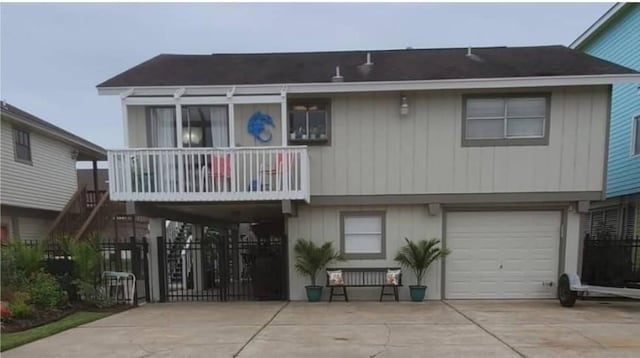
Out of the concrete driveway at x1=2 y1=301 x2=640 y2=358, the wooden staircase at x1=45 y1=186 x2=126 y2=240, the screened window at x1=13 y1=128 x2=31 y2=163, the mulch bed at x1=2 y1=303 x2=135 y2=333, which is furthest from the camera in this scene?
the wooden staircase at x1=45 y1=186 x2=126 y2=240

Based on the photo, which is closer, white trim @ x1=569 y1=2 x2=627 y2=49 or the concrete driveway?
the concrete driveway

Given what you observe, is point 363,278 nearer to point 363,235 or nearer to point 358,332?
point 363,235

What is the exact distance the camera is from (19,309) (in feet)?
22.2

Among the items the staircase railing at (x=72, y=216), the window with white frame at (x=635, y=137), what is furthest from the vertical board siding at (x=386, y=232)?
the staircase railing at (x=72, y=216)

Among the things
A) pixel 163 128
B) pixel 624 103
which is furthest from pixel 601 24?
pixel 163 128

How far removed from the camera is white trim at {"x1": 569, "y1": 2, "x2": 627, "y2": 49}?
11.1 metres

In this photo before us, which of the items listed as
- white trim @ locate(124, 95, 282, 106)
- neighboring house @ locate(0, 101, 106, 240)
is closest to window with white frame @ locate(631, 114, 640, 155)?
white trim @ locate(124, 95, 282, 106)

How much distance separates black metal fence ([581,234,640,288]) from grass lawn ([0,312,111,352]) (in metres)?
10.3

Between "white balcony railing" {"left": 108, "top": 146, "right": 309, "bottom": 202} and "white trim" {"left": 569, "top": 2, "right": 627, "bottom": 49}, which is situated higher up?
"white trim" {"left": 569, "top": 2, "right": 627, "bottom": 49}

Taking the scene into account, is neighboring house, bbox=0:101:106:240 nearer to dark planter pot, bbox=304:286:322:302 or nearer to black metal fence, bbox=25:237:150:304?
black metal fence, bbox=25:237:150:304

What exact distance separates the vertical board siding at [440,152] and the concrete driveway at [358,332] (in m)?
2.57

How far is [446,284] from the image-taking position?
920cm

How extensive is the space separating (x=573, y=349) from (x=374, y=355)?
2.56m

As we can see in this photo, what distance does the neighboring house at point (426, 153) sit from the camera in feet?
29.0
